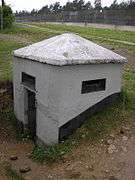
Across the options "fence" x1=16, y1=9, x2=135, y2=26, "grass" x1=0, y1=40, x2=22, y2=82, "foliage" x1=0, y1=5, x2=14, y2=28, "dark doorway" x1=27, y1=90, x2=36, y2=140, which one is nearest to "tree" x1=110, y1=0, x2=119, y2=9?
"fence" x1=16, y1=9, x2=135, y2=26

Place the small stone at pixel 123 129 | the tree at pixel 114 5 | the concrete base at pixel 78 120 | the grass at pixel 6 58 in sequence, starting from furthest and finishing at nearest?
the tree at pixel 114 5 → the grass at pixel 6 58 → the small stone at pixel 123 129 → the concrete base at pixel 78 120

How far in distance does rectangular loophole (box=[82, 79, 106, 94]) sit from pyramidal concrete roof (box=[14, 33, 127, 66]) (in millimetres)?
500

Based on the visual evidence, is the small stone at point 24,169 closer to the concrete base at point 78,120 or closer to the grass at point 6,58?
the concrete base at point 78,120

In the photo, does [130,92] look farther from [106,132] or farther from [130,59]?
[130,59]

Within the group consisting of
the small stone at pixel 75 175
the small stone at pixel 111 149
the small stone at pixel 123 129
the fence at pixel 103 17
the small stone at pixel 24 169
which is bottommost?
the small stone at pixel 24 169

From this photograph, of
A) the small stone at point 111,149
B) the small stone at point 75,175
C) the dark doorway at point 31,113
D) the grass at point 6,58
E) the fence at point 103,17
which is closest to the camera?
the small stone at point 75,175

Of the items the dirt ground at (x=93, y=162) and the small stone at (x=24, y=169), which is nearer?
the dirt ground at (x=93, y=162)

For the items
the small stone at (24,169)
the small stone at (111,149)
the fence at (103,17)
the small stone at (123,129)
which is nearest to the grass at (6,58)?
the small stone at (24,169)

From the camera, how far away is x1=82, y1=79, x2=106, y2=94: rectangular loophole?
28.2 feet

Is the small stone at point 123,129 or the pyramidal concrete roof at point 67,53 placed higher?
the pyramidal concrete roof at point 67,53

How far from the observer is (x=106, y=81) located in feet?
29.6

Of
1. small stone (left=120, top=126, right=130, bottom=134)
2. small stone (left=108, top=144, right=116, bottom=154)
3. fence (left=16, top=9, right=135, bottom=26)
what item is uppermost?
fence (left=16, top=9, right=135, bottom=26)

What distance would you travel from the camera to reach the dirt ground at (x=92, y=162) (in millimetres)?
7340

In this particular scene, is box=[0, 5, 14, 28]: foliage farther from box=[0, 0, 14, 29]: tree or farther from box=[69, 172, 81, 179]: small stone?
box=[69, 172, 81, 179]: small stone
